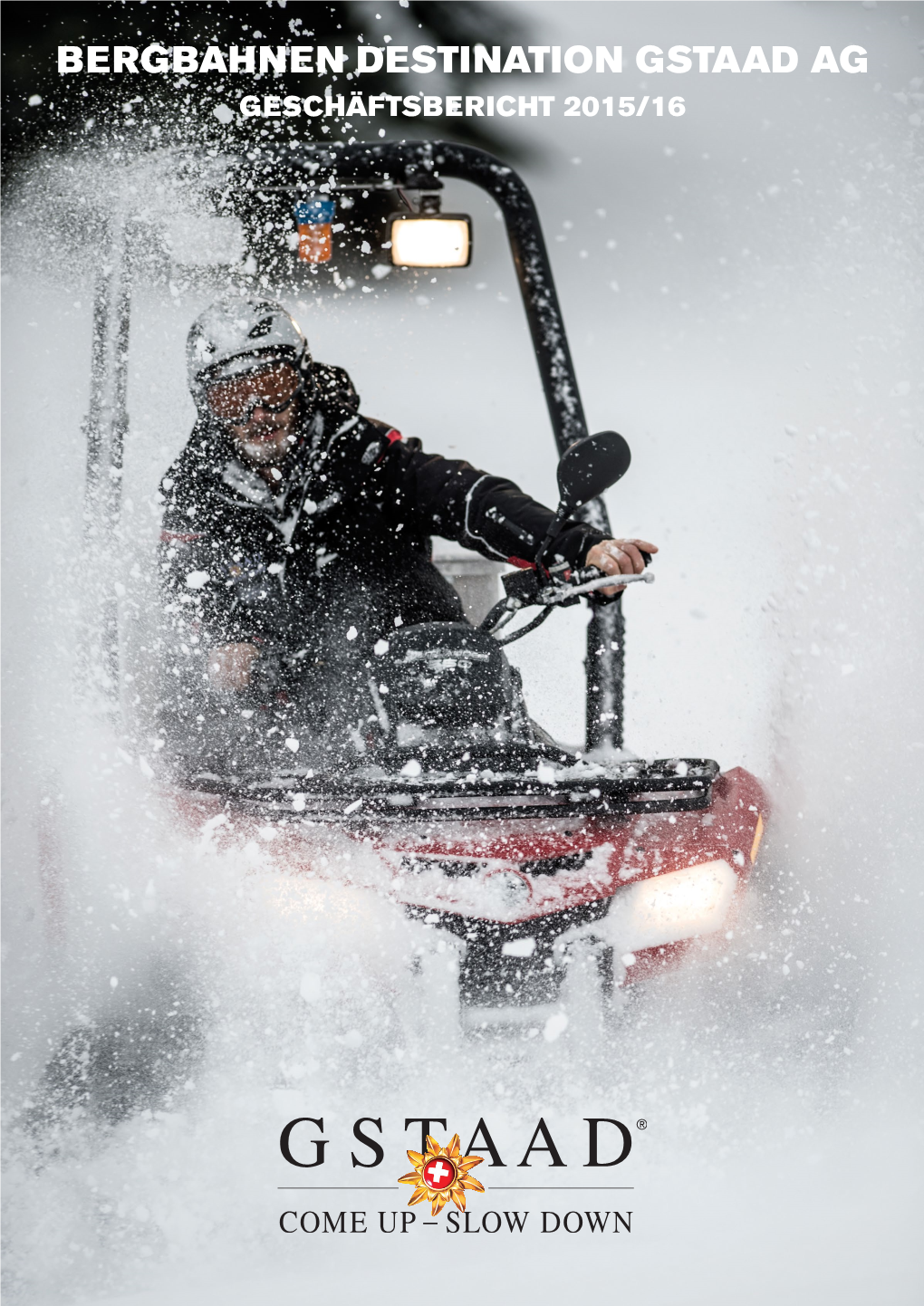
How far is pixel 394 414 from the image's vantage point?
3.70 m

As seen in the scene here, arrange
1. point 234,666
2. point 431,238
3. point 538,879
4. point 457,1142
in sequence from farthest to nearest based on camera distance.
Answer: point 431,238 → point 457,1142 → point 234,666 → point 538,879

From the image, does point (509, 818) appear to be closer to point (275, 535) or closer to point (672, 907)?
point (672, 907)

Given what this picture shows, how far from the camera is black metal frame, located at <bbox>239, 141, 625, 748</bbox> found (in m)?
2.68

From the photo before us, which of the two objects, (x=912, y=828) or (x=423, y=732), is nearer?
(x=423, y=732)

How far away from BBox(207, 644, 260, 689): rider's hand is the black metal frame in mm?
887

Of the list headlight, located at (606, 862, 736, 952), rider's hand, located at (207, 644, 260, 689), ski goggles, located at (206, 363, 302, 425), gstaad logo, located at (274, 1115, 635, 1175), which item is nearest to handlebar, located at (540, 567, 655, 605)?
headlight, located at (606, 862, 736, 952)

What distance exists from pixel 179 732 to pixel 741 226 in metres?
2.80

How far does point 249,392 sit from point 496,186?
98cm

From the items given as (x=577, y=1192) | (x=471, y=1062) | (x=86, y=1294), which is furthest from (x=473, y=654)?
(x=86, y=1294)

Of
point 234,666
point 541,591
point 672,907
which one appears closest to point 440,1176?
point 672,907

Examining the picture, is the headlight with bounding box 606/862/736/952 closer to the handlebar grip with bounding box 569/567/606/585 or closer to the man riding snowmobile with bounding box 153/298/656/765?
the handlebar grip with bounding box 569/567/606/585

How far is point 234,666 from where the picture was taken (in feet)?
6.73

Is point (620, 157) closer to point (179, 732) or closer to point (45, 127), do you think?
point (45, 127)

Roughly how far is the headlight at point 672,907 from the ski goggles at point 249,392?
134cm
